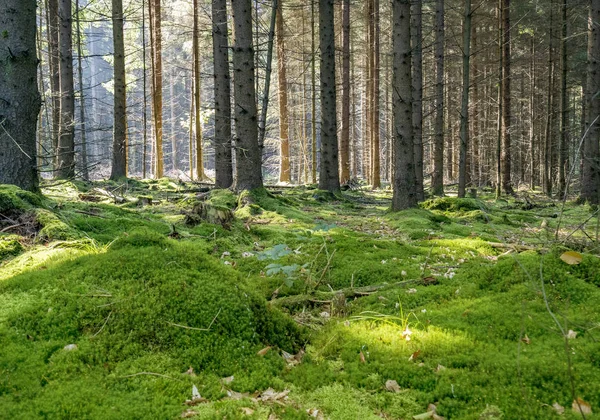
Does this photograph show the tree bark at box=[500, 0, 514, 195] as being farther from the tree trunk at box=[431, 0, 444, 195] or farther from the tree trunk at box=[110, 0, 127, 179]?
the tree trunk at box=[110, 0, 127, 179]

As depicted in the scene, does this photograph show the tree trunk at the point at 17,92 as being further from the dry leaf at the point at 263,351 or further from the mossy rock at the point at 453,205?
the mossy rock at the point at 453,205

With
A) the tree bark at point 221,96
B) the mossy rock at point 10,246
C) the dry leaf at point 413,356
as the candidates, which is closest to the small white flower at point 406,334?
the dry leaf at point 413,356

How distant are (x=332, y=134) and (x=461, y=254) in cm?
844

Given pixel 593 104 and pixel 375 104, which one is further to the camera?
pixel 375 104

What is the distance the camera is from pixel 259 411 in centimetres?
214

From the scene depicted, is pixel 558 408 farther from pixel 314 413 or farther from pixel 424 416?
pixel 314 413

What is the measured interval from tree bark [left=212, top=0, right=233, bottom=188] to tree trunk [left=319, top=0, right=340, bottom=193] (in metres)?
2.81

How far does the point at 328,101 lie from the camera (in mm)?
12883

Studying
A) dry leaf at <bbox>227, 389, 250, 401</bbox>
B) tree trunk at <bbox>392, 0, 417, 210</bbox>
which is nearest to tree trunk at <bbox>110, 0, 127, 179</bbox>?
tree trunk at <bbox>392, 0, 417, 210</bbox>

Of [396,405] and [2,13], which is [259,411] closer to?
[396,405]

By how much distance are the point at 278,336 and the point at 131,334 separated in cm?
95

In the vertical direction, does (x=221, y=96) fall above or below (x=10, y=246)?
above

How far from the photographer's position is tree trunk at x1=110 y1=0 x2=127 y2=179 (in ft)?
48.4

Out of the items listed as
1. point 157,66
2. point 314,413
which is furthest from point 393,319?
point 157,66
